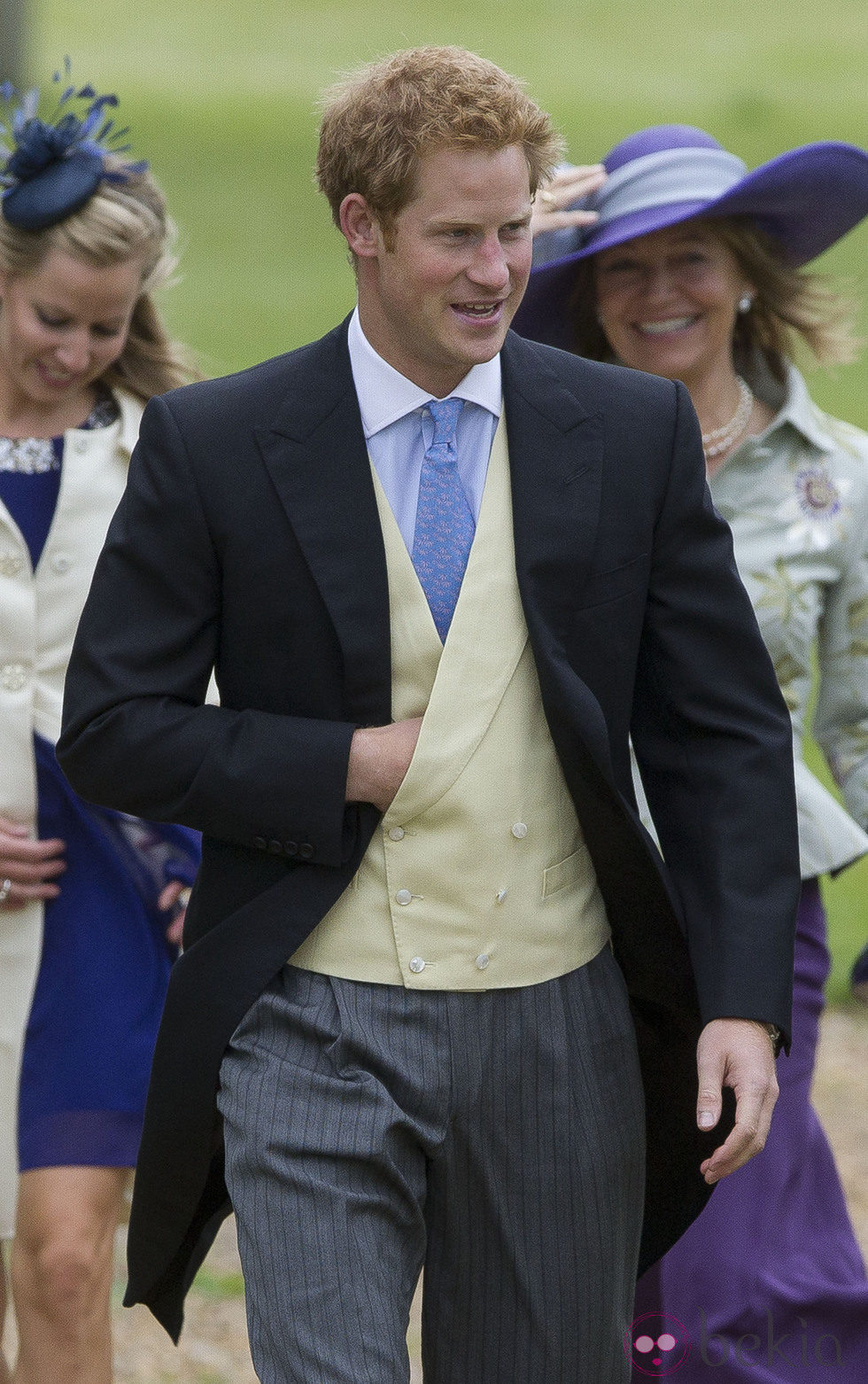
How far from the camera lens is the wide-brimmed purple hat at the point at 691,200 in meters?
4.11

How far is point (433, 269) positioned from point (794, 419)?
1.59 m

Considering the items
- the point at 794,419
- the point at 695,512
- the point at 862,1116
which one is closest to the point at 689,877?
the point at 695,512

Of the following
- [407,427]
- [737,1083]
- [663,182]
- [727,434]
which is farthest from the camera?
[663,182]

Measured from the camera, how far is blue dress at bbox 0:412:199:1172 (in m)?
3.89

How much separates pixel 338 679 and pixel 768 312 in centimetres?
194

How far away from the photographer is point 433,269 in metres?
2.63

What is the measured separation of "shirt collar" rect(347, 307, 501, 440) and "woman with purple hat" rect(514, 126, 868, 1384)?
1206mm

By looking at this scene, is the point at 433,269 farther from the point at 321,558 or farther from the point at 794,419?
the point at 794,419

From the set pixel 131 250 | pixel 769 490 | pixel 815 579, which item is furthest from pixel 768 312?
pixel 131 250

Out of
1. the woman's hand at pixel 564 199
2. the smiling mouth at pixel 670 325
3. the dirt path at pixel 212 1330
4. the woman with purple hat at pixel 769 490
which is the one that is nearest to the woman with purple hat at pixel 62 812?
the dirt path at pixel 212 1330

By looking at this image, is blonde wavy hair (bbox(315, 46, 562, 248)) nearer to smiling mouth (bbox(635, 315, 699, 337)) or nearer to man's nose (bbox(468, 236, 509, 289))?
man's nose (bbox(468, 236, 509, 289))

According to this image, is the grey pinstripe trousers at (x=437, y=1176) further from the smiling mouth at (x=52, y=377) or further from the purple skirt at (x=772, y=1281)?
the smiling mouth at (x=52, y=377)

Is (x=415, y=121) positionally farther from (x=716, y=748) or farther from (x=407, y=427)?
(x=716, y=748)

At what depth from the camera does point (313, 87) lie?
2681cm
